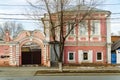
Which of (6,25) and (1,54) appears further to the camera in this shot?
(6,25)

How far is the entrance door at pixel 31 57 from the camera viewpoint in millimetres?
47844

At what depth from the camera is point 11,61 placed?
45719 mm

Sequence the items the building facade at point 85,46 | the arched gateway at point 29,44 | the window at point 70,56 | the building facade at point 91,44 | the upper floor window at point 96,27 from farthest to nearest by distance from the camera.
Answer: the window at point 70,56 < the building facade at point 91,44 < the upper floor window at point 96,27 < the building facade at point 85,46 < the arched gateway at point 29,44

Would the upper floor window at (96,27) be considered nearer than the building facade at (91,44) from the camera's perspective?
Yes

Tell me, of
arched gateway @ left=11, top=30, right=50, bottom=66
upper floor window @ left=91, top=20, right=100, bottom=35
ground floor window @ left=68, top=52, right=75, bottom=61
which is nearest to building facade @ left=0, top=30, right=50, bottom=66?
arched gateway @ left=11, top=30, right=50, bottom=66

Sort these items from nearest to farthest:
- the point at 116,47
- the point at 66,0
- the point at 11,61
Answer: the point at 66,0
the point at 11,61
the point at 116,47

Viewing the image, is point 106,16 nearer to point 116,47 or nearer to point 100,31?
point 100,31

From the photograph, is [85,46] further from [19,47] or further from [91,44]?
[19,47]

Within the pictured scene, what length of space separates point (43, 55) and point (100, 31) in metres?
9.55

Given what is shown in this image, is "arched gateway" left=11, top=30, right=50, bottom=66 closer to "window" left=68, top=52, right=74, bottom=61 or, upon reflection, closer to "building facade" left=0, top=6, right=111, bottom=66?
"building facade" left=0, top=6, right=111, bottom=66

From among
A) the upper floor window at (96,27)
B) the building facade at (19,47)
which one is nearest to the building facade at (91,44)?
the upper floor window at (96,27)

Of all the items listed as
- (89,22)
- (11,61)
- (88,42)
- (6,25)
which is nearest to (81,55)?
(88,42)

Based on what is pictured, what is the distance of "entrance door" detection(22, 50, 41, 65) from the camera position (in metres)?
47.8

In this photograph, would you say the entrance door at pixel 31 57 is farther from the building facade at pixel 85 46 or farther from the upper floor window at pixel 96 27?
the upper floor window at pixel 96 27
